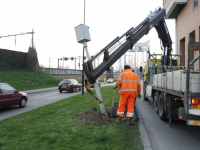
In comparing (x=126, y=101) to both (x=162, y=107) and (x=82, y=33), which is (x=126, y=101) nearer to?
(x=162, y=107)

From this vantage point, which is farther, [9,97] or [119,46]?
[9,97]

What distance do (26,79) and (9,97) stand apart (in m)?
22.0

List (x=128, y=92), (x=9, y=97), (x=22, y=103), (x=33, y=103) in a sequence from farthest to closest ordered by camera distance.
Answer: (x=33, y=103) → (x=22, y=103) → (x=9, y=97) → (x=128, y=92)

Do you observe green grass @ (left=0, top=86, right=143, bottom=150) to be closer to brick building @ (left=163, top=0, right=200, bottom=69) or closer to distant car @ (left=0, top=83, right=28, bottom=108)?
distant car @ (left=0, top=83, right=28, bottom=108)

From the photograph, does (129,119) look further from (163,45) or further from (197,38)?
(197,38)

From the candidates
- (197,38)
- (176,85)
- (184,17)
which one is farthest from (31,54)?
(176,85)

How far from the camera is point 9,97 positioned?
11547 millimetres

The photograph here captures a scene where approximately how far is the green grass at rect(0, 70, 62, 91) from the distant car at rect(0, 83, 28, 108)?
1584cm

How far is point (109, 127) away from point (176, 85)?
2.16 meters

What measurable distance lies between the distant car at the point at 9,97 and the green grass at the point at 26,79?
624 inches

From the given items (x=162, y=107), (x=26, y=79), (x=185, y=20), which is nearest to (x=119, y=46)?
(x=162, y=107)

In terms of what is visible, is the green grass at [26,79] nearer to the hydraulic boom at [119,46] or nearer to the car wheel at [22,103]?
the car wheel at [22,103]

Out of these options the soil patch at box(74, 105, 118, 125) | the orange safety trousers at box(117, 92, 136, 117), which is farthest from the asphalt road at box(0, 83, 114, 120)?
the orange safety trousers at box(117, 92, 136, 117)

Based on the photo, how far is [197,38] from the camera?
58.5ft
